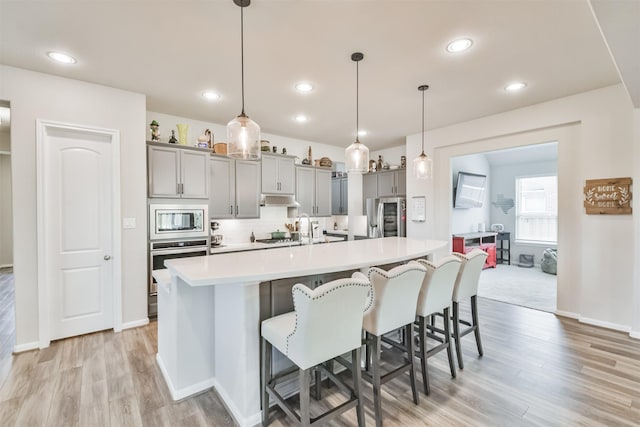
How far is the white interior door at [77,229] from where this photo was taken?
301 cm

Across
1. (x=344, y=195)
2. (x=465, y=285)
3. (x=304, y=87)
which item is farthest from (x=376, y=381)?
(x=344, y=195)

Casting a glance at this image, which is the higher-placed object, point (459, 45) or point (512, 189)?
point (459, 45)

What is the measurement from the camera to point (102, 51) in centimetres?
252

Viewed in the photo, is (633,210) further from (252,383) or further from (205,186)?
(205,186)

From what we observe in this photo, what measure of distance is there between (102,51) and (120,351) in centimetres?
281

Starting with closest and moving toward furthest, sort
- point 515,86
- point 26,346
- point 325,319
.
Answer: point 325,319, point 26,346, point 515,86

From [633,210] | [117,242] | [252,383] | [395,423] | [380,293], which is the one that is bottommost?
[395,423]

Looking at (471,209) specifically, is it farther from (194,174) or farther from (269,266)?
(269,266)

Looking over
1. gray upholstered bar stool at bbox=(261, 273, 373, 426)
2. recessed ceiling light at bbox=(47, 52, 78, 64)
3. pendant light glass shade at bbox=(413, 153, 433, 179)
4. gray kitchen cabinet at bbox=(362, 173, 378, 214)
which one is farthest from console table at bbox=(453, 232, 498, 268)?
recessed ceiling light at bbox=(47, 52, 78, 64)

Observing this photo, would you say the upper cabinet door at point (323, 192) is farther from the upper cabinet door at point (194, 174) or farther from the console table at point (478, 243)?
→ the console table at point (478, 243)

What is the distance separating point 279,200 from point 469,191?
486 centimetres

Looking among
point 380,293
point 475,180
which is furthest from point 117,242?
point 475,180

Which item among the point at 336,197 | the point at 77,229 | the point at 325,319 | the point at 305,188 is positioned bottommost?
the point at 325,319

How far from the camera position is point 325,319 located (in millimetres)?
1542
